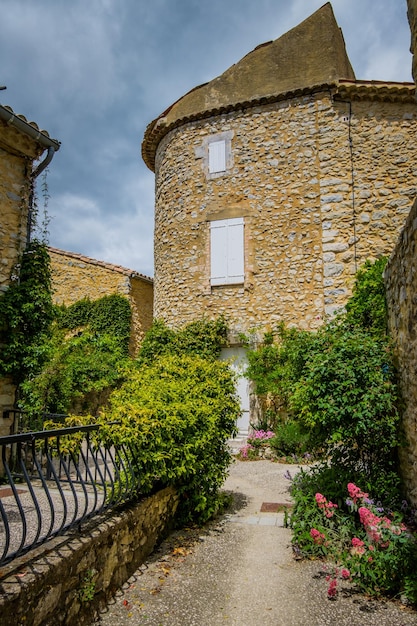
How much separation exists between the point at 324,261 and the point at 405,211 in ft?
6.64

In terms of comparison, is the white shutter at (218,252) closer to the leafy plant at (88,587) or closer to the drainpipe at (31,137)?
the drainpipe at (31,137)

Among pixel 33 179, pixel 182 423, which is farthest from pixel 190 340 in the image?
pixel 182 423

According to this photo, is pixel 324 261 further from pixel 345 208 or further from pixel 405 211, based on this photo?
pixel 405 211

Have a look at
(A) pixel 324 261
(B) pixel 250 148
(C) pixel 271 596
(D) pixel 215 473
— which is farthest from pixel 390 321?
(B) pixel 250 148

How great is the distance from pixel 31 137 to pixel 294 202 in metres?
5.90

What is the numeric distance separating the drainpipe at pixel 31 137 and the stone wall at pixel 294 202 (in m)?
4.75

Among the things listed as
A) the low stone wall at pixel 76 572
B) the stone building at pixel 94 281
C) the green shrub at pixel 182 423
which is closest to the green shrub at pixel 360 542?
the green shrub at pixel 182 423

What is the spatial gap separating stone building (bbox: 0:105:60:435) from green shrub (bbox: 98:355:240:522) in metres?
2.67

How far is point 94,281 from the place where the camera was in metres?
14.5

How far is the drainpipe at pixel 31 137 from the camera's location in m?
5.91

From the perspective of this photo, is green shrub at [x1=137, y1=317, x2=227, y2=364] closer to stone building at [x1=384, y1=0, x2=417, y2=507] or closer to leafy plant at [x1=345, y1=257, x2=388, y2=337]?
leafy plant at [x1=345, y1=257, x2=388, y2=337]

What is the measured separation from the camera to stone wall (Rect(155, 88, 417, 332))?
9.41 m

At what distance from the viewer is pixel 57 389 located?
731cm

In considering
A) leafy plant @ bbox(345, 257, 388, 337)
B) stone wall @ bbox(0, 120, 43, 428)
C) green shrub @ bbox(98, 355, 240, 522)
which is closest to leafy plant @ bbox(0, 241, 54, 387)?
stone wall @ bbox(0, 120, 43, 428)
